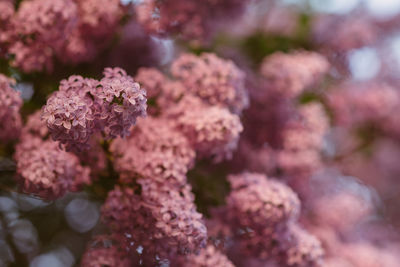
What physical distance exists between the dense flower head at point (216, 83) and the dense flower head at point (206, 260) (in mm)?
237

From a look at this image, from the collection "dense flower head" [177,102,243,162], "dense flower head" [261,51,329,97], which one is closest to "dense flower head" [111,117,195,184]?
"dense flower head" [177,102,243,162]

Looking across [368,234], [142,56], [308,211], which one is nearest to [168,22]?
[142,56]

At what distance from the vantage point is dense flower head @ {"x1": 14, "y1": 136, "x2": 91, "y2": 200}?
0.65 m

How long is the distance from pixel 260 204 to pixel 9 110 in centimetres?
40

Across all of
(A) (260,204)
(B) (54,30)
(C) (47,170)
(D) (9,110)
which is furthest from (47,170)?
(A) (260,204)

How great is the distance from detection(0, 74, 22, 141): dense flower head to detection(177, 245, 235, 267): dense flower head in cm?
31

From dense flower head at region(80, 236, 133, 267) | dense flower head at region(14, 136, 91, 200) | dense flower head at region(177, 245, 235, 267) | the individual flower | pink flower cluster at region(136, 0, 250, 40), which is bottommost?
dense flower head at region(80, 236, 133, 267)

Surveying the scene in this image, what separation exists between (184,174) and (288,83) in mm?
346

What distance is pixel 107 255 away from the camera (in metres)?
A: 0.69

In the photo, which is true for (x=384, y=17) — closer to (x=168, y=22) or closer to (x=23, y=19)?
(x=168, y=22)

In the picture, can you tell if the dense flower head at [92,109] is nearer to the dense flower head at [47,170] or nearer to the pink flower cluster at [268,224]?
the dense flower head at [47,170]

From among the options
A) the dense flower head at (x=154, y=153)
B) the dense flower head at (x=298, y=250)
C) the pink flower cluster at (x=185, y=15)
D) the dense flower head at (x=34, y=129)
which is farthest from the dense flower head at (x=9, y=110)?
the dense flower head at (x=298, y=250)

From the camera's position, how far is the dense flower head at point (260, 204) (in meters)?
0.75

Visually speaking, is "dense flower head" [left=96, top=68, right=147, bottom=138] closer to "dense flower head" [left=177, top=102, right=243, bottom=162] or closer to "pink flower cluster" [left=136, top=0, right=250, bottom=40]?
"dense flower head" [left=177, top=102, right=243, bottom=162]
